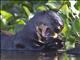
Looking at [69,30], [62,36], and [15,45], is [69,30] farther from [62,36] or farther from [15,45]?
[15,45]

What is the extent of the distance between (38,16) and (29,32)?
117 millimetres

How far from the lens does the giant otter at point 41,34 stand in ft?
7.40

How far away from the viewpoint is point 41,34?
2.26 m

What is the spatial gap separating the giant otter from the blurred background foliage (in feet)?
0.16

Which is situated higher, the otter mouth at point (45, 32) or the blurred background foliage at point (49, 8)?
the blurred background foliage at point (49, 8)

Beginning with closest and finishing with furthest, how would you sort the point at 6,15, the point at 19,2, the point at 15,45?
the point at 15,45, the point at 6,15, the point at 19,2

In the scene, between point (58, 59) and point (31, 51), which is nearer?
point (58, 59)

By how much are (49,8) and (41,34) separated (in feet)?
0.80

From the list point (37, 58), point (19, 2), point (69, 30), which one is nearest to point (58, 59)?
point (37, 58)

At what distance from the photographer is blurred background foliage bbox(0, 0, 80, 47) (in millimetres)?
2246

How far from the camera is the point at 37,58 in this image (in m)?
1.93

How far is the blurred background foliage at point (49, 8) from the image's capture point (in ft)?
7.37

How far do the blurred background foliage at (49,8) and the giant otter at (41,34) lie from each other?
0.05 metres

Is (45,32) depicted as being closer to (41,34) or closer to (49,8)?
(41,34)
